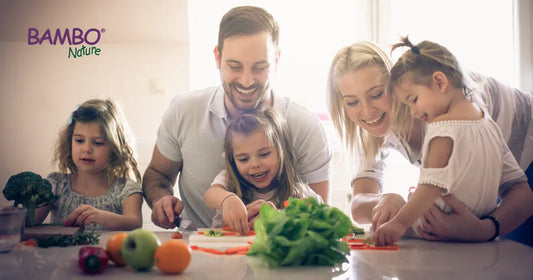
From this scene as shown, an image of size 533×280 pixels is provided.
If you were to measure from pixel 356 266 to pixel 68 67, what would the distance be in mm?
1116

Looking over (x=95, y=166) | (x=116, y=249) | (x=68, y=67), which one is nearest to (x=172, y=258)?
(x=116, y=249)

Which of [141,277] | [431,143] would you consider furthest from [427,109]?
[141,277]

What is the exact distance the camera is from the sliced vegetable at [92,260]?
1.00 m

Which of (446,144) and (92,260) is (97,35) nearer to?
(92,260)

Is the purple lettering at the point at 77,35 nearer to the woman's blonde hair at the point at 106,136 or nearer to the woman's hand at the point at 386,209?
the woman's blonde hair at the point at 106,136

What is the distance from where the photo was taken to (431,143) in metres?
1.23

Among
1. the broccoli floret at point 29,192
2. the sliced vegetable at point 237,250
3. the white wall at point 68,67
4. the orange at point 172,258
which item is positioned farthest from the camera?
the white wall at point 68,67

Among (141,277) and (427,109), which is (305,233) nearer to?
(141,277)

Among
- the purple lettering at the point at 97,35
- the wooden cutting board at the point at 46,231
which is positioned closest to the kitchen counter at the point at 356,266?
the wooden cutting board at the point at 46,231

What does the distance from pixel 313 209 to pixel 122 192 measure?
79 centimetres

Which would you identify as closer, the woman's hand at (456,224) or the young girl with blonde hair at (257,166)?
the woman's hand at (456,224)

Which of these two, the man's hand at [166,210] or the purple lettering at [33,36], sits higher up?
the purple lettering at [33,36]

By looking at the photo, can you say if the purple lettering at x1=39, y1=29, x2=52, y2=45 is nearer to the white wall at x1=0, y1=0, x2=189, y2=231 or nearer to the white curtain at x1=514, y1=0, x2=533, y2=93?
the white wall at x1=0, y1=0, x2=189, y2=231

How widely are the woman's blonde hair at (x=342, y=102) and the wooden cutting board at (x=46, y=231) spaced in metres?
0.77
